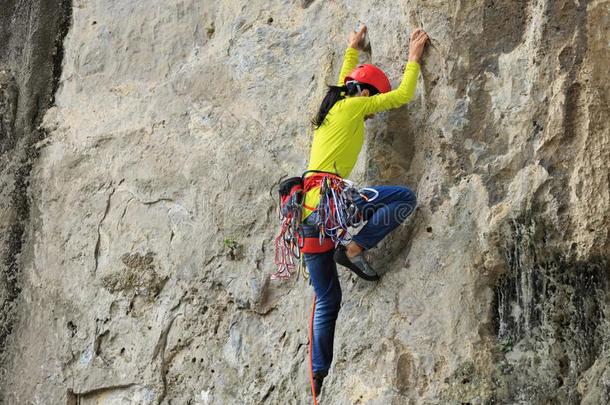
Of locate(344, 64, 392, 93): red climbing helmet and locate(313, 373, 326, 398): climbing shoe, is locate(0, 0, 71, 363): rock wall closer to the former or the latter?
locate(313, 373, 326, 398): climbing shoe

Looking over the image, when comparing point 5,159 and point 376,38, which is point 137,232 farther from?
point 376,38

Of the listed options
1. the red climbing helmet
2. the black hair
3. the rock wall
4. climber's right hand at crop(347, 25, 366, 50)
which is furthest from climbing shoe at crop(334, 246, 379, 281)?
the rock wall

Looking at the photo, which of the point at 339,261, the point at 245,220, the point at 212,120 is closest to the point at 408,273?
the point at 339,261

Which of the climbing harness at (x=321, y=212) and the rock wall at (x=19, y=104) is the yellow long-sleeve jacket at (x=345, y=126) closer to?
the climbing harness at (x=321, y=212)

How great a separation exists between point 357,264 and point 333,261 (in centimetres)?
17

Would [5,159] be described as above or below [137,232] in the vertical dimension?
above

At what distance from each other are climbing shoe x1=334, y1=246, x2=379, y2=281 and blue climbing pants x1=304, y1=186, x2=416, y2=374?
9 centimetres

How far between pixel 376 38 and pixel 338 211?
1.30 metres

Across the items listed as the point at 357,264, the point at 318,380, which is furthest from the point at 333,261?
the point at 318,380

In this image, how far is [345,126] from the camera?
5.19 metres

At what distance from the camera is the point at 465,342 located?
482 centimetres

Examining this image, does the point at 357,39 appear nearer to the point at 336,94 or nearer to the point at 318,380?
the point at 336,94


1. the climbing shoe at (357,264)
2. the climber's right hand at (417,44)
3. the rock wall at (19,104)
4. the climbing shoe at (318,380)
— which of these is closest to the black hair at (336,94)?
the climber's right hand at (417,44)

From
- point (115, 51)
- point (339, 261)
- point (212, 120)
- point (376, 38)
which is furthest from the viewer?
point (115, 51)
